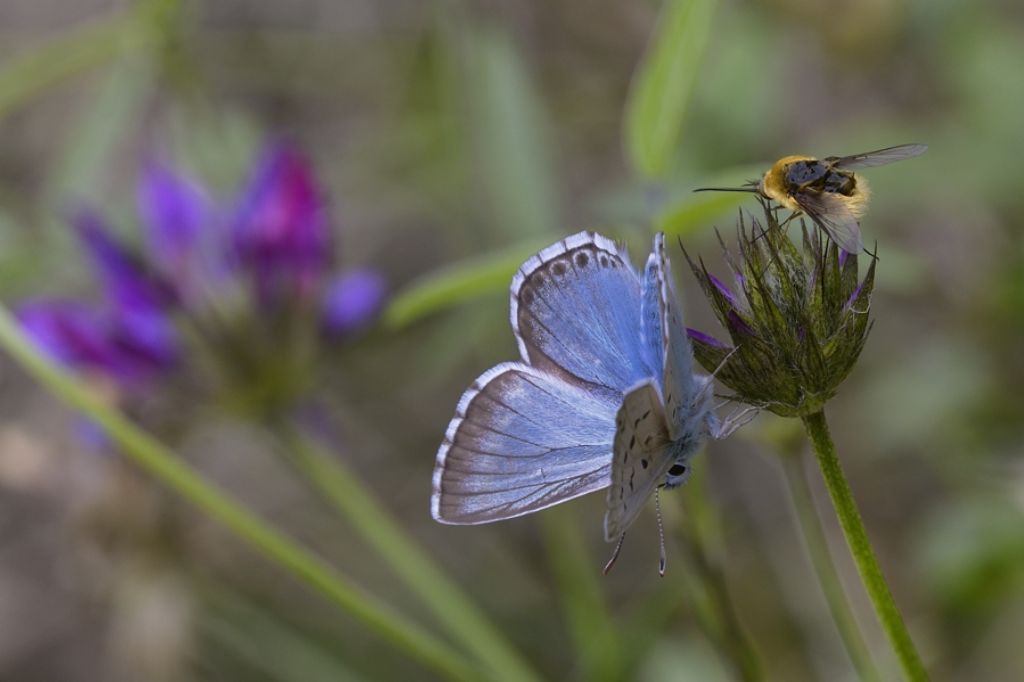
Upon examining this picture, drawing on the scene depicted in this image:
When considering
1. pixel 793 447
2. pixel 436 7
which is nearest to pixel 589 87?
pixel 436 7

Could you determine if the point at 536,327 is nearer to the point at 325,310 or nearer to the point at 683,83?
the point at 683,83

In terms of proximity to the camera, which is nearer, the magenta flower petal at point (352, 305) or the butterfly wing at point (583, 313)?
the butterfly wing at point (583, 313)

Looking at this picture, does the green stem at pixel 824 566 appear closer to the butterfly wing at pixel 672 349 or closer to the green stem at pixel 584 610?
the butterfly wing at pixel 672 349

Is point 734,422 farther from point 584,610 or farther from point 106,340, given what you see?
point 106,340

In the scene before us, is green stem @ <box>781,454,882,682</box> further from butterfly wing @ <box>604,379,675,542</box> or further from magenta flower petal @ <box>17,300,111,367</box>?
magenta flower petal @ <box>17,300,111,367</box>

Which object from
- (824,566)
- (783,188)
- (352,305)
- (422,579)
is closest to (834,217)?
(783,188)

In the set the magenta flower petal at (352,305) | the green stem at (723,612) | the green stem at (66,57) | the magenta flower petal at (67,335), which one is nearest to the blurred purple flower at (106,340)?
the magenta flower petal at (67,335)
